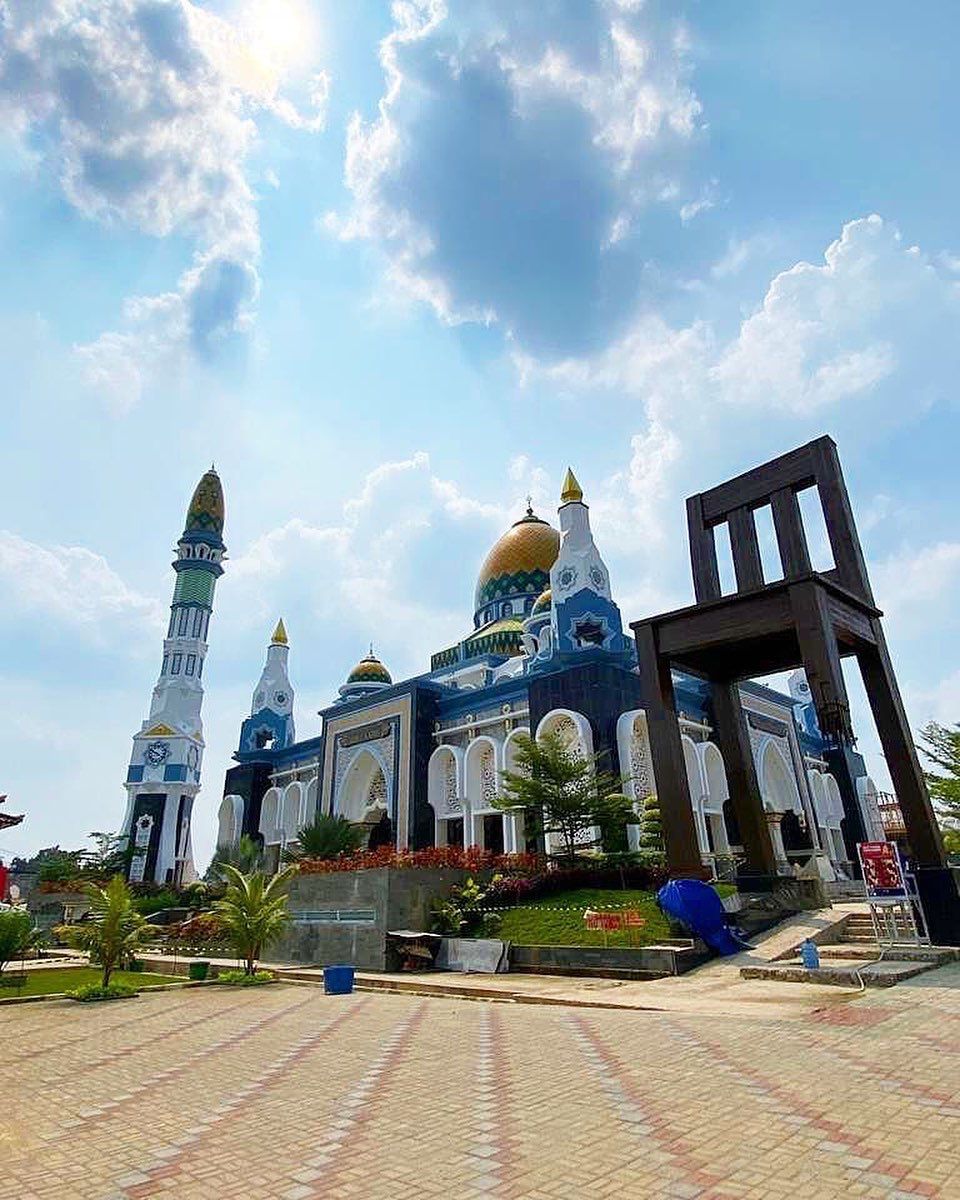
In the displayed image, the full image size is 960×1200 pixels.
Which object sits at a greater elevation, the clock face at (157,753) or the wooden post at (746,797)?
the clock face at (157,753)

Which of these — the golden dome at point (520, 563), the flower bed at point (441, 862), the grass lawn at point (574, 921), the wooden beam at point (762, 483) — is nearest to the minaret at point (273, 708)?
the golden dome at point (520, 563)

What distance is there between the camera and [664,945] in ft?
38.4

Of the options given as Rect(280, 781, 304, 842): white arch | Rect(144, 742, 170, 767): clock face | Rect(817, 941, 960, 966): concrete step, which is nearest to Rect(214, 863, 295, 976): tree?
Rect(817, 941, 960, 966): concrete step

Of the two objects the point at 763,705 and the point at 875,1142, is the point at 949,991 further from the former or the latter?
the point at 763,705

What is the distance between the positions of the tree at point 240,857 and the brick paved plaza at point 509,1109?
82.8ft

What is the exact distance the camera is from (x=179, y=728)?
144ft

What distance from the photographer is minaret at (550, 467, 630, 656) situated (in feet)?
79.7

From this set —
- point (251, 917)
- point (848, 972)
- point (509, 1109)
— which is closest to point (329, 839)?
point (251, 917)

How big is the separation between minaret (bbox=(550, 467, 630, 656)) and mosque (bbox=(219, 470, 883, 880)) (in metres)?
0.05

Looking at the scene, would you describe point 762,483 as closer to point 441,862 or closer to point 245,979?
point 441,862

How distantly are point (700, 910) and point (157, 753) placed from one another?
128ft

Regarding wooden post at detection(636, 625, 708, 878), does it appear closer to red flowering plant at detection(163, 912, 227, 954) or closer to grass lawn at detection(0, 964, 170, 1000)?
grass lawn at detection(0, 964, 170, 1000)

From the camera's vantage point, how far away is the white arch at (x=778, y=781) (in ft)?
91.8

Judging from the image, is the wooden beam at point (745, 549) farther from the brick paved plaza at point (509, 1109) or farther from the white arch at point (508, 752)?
the white arch at point (508, 752)
